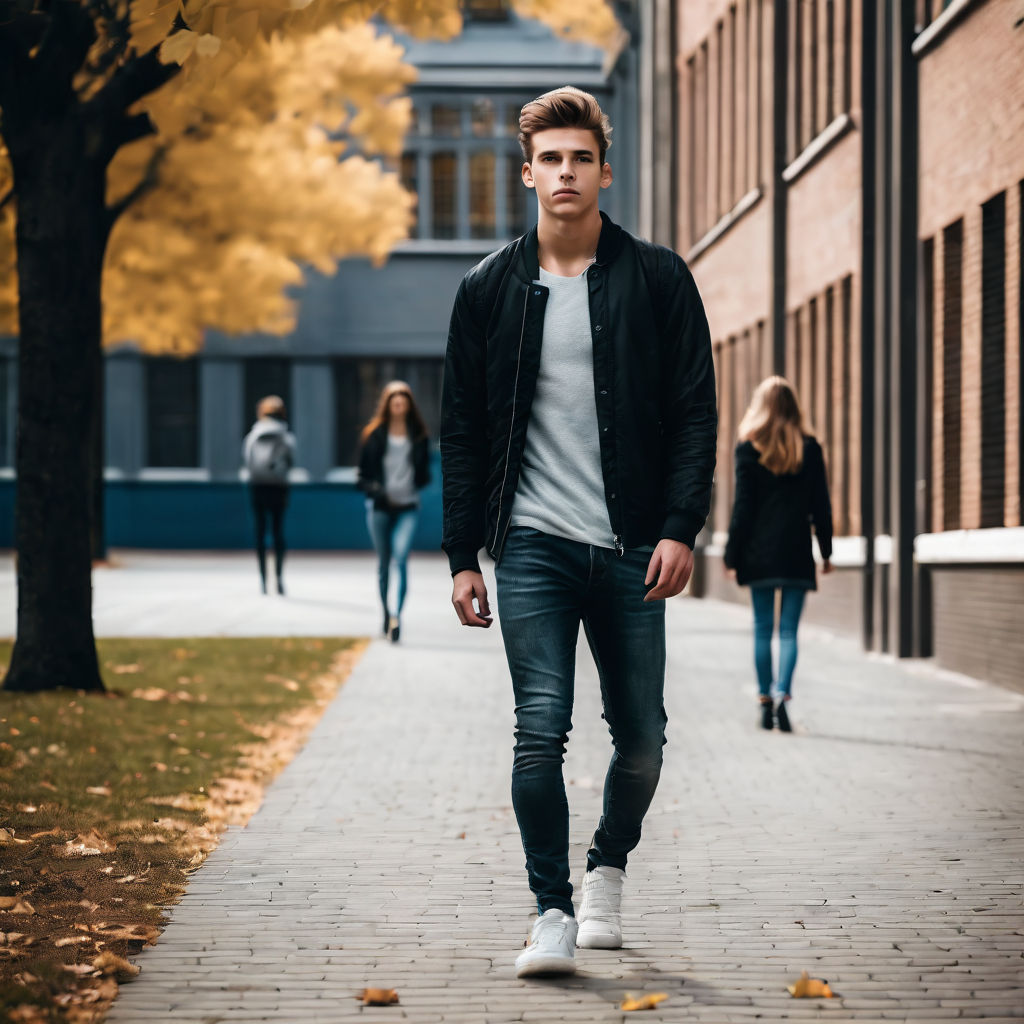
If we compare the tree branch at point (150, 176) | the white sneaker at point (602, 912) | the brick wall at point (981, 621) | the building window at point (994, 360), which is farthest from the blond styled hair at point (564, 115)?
the tree branch at point (150, 176)

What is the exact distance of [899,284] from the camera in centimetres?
1246

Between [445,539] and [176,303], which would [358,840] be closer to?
[445,539]

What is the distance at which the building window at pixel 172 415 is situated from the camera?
102 feet

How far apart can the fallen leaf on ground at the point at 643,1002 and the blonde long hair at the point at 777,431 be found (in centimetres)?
514

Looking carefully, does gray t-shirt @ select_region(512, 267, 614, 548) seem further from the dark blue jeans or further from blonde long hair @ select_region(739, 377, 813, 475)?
blonde long hair @ select_region(739, 377, 813, 475)

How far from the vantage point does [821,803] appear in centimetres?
671

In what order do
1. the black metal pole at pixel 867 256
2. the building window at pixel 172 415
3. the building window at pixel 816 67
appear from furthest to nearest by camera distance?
1. the building window at pixel 172 415
2. the building window at pixel 816 67
3. the black metal pole at pixel 867 256

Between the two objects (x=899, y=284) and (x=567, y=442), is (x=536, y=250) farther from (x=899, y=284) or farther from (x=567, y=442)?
(x=899, y=284)

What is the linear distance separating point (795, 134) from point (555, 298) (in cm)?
1287

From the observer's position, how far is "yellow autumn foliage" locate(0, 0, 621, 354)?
1834 centimetres

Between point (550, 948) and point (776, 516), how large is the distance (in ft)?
16.4

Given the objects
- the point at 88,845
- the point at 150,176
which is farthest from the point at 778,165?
the point at 88,845

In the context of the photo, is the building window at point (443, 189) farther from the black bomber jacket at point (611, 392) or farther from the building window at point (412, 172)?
the black bomber jacket at point (611, 392)

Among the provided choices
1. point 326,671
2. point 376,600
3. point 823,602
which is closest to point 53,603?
point 326,671
